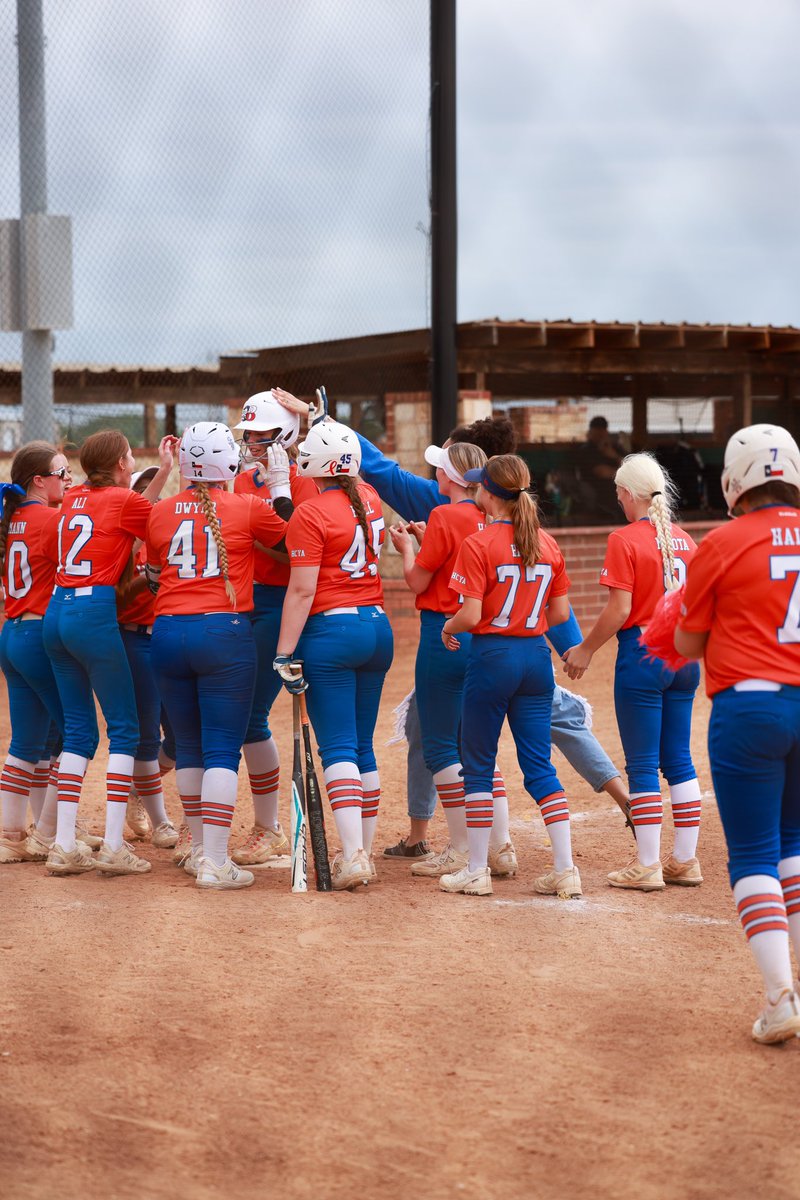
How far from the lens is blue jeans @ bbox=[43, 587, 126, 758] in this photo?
19.0 ft

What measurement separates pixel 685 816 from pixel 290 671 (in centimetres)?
183

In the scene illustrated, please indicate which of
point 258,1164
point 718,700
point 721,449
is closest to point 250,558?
point 718,700

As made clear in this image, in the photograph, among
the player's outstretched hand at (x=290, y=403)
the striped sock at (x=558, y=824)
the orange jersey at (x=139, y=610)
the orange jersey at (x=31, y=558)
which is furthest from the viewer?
the orange jersey at (x=139, y=610)

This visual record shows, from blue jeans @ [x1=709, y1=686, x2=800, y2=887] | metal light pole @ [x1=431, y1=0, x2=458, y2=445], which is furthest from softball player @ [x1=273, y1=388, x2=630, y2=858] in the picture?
metal light pole @ [x1=431, y1=0, x2=458, y2=445]

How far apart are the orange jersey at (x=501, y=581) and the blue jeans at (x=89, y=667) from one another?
1616 millimetres

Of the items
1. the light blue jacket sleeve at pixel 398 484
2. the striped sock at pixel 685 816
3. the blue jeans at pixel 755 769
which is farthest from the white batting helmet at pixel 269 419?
the blue jeans at pixel 755 769

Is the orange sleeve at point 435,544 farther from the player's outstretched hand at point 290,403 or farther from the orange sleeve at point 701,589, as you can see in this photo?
the orange sleeve at point 701,589

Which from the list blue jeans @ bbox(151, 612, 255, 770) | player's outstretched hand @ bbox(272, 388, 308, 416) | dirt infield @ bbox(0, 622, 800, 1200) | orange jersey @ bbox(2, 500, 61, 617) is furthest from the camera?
orange jersey @ bbox(2, 500, 61, 617)

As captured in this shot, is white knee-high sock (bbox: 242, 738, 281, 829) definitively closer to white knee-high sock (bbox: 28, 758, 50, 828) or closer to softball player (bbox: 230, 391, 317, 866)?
softball player (bbox: 230, 391, 317, 866)

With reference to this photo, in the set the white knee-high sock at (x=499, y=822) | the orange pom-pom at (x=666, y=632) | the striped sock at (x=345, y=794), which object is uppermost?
the orange pom-pom at (x=666, y=632)

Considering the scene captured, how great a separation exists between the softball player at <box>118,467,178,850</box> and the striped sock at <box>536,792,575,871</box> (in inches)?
74.4

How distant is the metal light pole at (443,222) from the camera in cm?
1289

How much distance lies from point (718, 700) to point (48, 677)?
3417 millimetres

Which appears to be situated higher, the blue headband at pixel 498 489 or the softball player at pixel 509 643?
the blue headband at pixel 498 489
